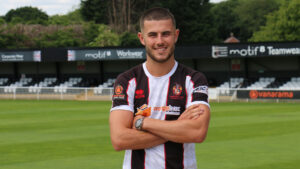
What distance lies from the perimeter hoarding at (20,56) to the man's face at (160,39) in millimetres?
43917

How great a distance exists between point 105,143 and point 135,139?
11.4 m

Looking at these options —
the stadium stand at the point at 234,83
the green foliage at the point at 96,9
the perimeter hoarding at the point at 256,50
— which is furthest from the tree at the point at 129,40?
the perimeter hoarding at the point at 256,50

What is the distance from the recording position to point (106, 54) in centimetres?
4447

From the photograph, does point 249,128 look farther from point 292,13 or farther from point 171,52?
point 292,13

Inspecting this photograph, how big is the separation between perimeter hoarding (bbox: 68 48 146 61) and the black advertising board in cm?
1021

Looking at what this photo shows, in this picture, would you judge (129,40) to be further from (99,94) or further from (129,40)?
(99,94)

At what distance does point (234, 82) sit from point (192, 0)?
118 feet

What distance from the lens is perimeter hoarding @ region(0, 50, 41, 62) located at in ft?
155

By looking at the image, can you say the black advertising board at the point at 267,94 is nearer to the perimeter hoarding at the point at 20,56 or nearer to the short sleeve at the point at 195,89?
the perimeter hoarding at the point at 20,56

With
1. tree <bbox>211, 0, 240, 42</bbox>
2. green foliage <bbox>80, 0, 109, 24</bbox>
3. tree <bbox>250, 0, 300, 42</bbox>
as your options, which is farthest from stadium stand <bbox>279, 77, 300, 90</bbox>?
tree <bbox>211, 0, 240, 42</bbox>

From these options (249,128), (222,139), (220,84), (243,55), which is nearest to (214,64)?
(220,84)

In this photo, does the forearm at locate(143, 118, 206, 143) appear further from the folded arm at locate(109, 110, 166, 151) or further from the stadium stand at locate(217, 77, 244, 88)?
the stadium stand at locate(217, 77, 244, 88)

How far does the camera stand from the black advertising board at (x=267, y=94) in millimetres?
33656

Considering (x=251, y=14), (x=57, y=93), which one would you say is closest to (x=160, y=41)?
(x=57, y=93)
